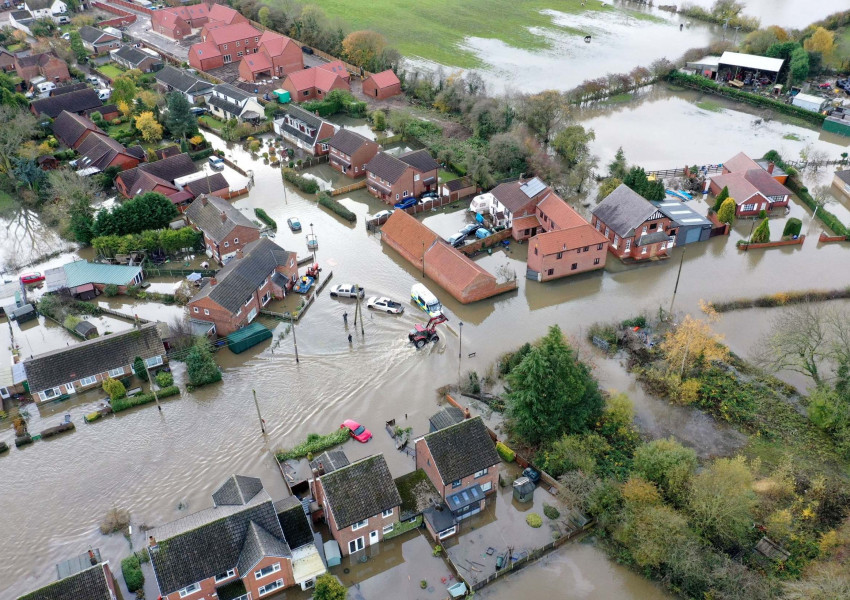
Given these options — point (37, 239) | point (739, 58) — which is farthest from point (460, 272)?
point (739, 58)

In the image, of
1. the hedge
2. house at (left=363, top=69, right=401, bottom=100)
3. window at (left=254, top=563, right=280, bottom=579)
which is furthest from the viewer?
house at (left=363, top=69, right=401, bottom=100)

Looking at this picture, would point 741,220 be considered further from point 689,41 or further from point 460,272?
point 689,41

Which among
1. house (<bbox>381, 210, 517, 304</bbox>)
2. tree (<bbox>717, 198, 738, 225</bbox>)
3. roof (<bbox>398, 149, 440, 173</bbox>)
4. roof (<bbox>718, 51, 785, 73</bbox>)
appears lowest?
house (<bbox>381, 210, 517, 304</bbox>)

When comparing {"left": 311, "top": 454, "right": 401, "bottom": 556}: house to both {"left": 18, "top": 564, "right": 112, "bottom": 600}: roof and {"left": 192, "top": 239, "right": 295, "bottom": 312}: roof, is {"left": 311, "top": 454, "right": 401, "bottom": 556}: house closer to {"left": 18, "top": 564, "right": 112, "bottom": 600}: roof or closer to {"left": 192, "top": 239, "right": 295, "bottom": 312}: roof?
{"left": 18, "top": 564, "right": 112, "bottom": 600}: roof

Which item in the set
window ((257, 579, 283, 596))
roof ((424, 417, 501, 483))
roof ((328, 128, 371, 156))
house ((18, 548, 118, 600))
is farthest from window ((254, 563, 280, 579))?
roof ((328, 128, 371, 156))

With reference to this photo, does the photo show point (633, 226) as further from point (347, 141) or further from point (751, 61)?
point (751, 61)

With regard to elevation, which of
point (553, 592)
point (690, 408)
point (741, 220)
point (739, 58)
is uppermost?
point (739, 58)

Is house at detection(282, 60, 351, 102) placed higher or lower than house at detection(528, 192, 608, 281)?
higher

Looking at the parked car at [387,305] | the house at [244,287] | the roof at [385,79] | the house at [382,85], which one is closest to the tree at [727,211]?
the parked car at [387,305]
